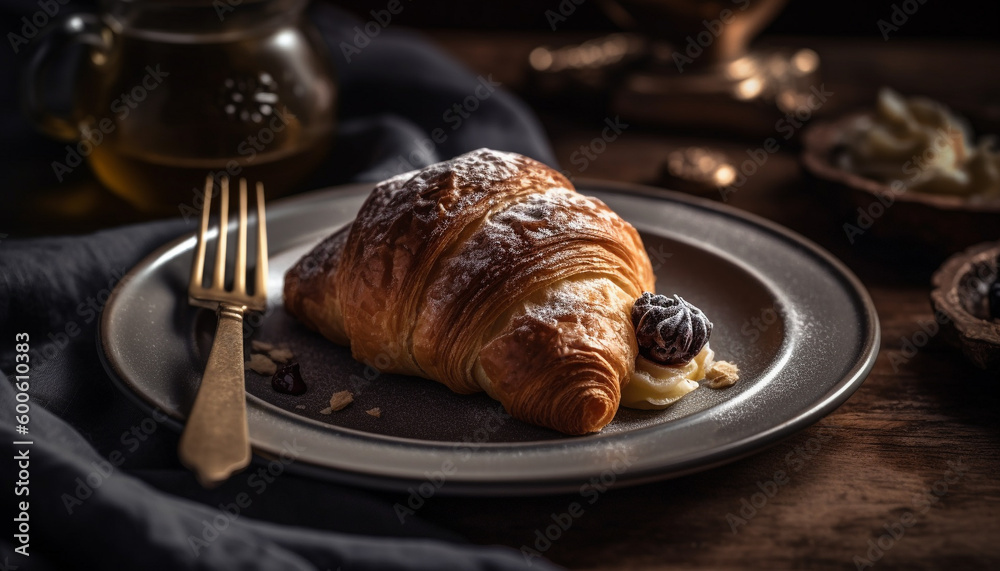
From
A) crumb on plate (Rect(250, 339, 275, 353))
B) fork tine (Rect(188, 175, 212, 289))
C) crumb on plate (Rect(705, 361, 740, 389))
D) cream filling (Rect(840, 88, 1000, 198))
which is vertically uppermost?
cream filling (Rect(840, 88, 1000, 198))

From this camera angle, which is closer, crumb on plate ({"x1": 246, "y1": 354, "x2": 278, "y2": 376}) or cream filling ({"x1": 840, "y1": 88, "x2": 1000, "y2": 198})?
crumb on plate ({"x1": 246, "y1": 354, "x2": 278, "y2": 376})

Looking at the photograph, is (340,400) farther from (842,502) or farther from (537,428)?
(842,502)

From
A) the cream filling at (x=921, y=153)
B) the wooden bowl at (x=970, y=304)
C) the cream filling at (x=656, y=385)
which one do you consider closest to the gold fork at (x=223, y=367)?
the cream filling at (x=656, y=385)

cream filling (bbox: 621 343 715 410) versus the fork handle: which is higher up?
the fork handle

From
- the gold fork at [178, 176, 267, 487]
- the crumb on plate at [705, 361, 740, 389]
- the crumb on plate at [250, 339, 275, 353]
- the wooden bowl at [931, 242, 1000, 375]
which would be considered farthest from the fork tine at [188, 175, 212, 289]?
the wooden bowl at [931, 242, 1000, 375]

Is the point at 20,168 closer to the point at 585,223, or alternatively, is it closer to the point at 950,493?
the point at 585,223

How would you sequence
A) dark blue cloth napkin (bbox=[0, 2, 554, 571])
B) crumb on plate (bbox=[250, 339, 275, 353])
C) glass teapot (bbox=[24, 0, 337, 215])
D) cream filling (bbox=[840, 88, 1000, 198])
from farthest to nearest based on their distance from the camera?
cream filling (bbox=[840, 88, 1000, 198]) < glass teapot (bbox=[24, 0, 337, 215]) < crumb on plate (bbox=[250, 339, 275, 353]) < dark blue cloth napkin (bbox=[0, 2, 554, 571])

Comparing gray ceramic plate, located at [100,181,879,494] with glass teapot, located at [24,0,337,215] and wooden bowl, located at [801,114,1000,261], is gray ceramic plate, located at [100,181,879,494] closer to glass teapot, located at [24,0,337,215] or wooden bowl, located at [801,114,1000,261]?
glass teapot, located at [24,0,337,215]

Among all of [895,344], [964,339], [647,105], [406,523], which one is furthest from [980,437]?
[647,105]
